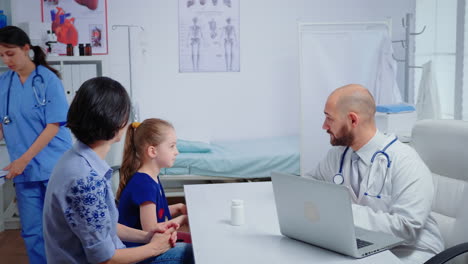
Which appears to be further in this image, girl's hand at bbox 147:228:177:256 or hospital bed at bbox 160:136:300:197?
hospital bed at bbox 160:136:300:197

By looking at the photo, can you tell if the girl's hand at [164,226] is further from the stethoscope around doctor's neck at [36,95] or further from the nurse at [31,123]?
the stethoscope around doctor's neck at [36,95]

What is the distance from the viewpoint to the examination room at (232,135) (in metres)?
1.52

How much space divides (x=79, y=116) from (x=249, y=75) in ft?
11.7

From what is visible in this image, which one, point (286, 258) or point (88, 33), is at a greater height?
point (88, 33)

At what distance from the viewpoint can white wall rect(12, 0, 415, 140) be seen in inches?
189

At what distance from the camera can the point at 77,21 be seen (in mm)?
4680

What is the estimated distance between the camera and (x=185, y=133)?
489 centimetres

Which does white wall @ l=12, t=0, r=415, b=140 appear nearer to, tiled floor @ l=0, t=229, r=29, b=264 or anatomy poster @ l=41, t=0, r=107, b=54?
anatomy poster @ l=41, t=0, r=107, b=54

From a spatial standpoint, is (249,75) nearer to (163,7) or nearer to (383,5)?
(163,7)

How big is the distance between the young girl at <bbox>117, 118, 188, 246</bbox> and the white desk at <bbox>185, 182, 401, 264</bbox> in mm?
134

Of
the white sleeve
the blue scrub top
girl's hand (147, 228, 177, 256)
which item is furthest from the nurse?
the white sleeve

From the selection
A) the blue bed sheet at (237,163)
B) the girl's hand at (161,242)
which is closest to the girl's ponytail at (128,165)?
the girl's hand at (161,242)

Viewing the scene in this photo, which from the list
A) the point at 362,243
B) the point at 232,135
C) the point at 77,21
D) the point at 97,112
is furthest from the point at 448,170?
the point at 77,21

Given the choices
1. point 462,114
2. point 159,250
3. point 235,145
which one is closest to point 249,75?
point 235,145
